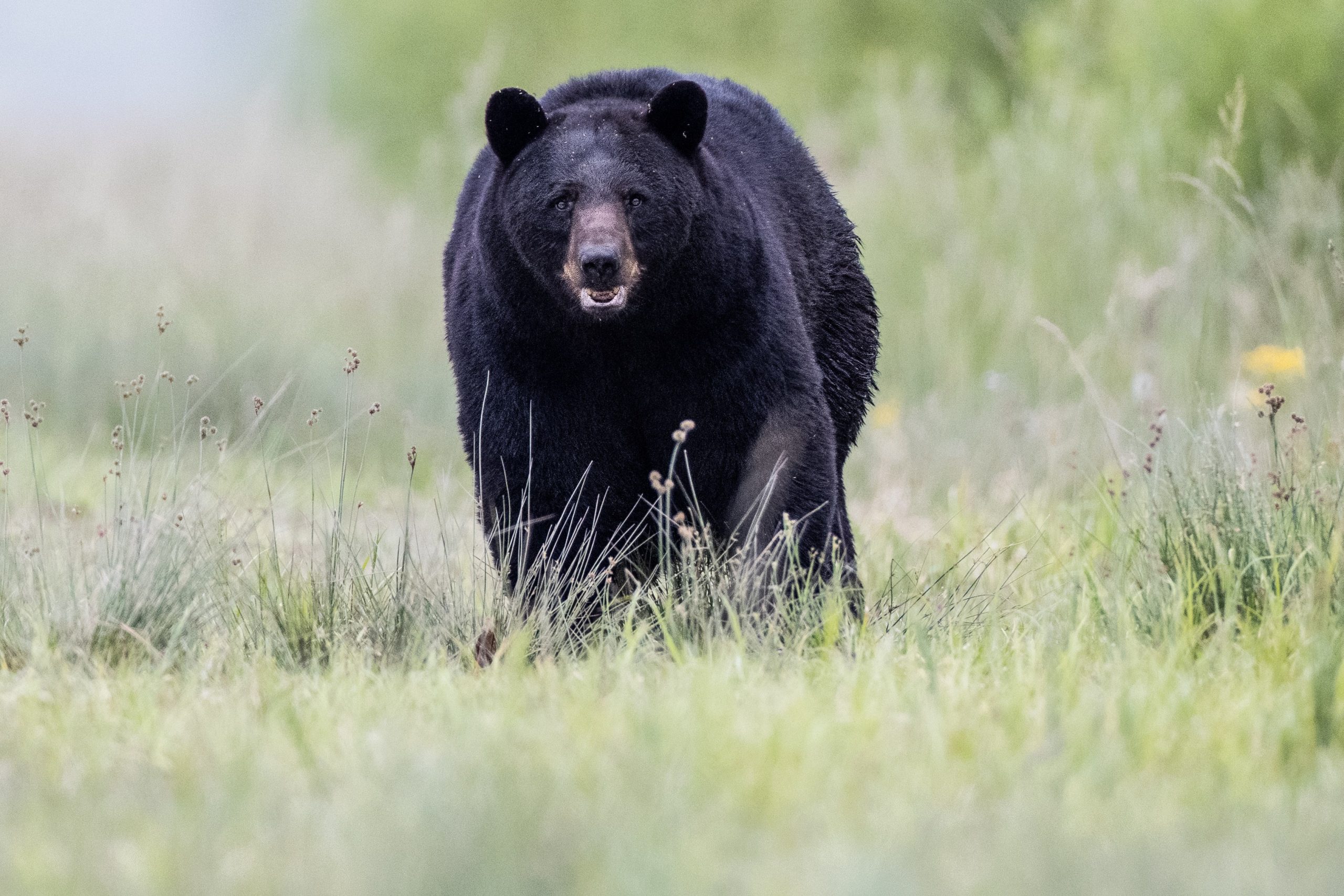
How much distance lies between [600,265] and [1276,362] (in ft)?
11.5

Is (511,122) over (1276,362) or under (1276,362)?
over

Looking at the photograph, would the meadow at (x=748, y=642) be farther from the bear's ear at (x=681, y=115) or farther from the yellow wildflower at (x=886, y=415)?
the bear's ear at (x=681, y=115)

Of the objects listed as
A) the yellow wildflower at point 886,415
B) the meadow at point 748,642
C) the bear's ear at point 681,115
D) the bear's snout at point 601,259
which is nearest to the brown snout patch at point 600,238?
the bear's snout at point 601,259

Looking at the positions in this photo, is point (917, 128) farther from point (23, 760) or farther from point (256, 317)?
point (23, 760)

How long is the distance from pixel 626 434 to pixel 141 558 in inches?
51.1

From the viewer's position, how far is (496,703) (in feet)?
10.0

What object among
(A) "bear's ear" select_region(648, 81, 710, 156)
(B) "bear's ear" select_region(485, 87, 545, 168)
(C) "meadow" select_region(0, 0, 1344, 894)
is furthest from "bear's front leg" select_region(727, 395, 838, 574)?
(B) "bear's ear" select_region(485, 87, 545, 168)

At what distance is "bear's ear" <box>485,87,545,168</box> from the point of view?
13.9 ft

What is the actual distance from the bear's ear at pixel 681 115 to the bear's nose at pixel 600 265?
49cm

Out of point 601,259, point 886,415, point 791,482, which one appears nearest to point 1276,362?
point 886,415

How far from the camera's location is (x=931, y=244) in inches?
376

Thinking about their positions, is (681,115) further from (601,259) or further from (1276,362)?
(1276,362)

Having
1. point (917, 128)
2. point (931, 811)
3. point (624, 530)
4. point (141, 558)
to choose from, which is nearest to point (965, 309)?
point (917, 128)

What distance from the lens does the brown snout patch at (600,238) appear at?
404cm
